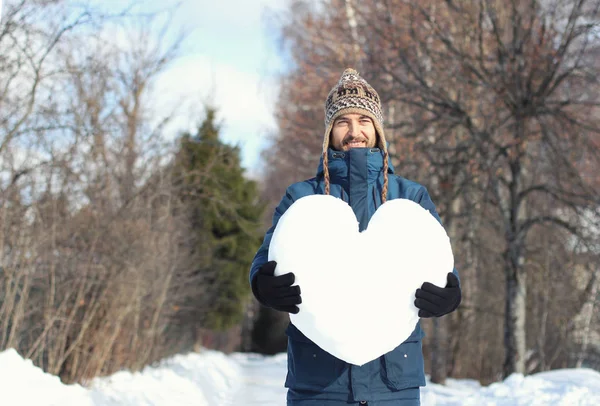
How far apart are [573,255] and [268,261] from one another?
7296 mm

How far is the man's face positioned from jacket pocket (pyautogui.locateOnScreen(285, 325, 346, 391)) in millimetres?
720

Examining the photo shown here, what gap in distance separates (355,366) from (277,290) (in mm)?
374

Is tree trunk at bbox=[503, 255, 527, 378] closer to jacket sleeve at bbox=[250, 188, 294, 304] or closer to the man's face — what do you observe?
the man's face

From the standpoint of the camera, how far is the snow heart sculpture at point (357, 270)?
198 centimetres

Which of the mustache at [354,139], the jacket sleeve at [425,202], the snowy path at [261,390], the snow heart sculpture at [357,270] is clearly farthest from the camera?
the snowy path at [261,390]

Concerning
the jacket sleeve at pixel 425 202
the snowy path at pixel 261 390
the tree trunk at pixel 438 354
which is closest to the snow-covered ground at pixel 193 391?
the snowy path at pixel 261 390

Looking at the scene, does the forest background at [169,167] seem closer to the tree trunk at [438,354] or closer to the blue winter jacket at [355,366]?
the tree trunk at [438,354]

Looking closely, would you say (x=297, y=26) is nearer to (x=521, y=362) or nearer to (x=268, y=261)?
(x=521, y=362)

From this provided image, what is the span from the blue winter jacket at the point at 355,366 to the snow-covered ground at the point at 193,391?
2.90 m

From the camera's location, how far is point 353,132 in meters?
2.41

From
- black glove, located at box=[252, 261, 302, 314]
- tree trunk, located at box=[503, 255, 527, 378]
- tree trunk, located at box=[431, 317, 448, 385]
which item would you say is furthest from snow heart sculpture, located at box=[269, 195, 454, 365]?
tree trunk, located at box=[431, 317, 448, 385]

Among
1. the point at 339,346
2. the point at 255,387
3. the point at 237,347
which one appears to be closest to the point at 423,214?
the point at 339,346

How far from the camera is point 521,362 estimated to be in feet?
27.8

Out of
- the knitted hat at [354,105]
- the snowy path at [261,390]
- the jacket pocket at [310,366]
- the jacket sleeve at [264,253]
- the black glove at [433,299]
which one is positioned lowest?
the snowy path at [261,390]
